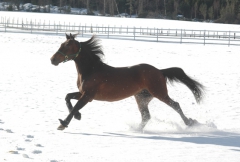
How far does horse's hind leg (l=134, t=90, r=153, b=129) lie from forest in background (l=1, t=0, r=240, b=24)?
251ft

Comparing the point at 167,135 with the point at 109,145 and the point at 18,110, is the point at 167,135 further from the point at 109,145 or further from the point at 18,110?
the point at 18,110

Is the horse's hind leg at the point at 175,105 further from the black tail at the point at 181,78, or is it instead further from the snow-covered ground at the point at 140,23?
the snow-covered ground at the point at 140,23

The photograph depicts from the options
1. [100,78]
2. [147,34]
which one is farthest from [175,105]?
[147,34]

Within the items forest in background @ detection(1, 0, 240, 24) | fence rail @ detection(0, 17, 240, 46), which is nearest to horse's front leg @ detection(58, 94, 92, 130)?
fence rail @ detection(0, 17, 240, 46)

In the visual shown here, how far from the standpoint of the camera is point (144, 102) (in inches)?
293

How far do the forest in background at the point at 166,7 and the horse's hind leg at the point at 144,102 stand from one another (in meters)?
76.6

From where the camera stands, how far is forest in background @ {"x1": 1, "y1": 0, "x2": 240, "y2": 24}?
271ft

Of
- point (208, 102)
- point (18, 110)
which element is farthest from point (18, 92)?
point (208, 102)

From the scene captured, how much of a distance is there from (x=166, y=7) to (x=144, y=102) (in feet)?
299

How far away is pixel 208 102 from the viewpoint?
997 centimetres

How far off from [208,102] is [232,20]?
7414 cm

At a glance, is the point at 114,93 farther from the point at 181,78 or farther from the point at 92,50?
the point at 181,78

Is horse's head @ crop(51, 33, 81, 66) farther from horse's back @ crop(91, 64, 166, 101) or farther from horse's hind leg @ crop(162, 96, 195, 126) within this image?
horse's hind leg @ crop(162, 96, 195, 126)

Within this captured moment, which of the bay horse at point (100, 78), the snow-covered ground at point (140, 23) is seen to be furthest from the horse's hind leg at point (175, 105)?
the snow-covered ground at point (140, 23)
